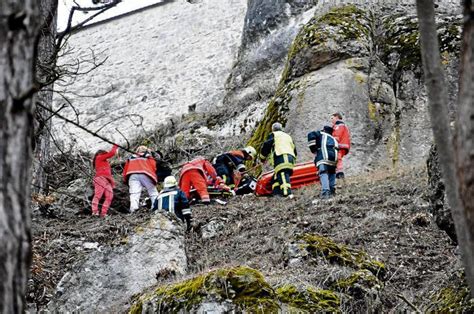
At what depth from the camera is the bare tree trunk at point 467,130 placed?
8.93ft

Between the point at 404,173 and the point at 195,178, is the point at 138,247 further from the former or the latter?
the point at 404,173

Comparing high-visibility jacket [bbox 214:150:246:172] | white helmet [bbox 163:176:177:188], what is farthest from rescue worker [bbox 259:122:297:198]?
white helmet [bbox 163:176:177:188]

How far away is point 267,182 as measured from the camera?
563 inches

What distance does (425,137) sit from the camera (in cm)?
1644

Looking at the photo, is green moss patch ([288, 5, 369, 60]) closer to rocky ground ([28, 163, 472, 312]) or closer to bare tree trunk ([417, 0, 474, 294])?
rocky ground ([28, 163, 472, 312])

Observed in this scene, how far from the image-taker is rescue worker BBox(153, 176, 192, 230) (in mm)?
12320

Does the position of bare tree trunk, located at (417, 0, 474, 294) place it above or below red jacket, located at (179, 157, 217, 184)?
below

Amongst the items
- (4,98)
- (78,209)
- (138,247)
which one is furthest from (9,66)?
(78,209)

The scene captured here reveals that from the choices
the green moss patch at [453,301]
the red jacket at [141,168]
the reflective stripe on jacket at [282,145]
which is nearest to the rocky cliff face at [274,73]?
the red jacket at [141,168]

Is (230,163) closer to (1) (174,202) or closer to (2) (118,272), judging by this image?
(1) (174,202)

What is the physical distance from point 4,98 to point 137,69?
30.4 meters

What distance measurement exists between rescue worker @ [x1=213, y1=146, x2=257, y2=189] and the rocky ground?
2.57 ft

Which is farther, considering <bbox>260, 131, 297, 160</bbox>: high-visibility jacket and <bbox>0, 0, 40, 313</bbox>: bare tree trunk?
<bbox>260, 131, 297, 160</bbox>: high-visibility jacket

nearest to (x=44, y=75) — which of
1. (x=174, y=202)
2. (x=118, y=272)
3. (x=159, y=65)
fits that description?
→ (x=118, y=272)
